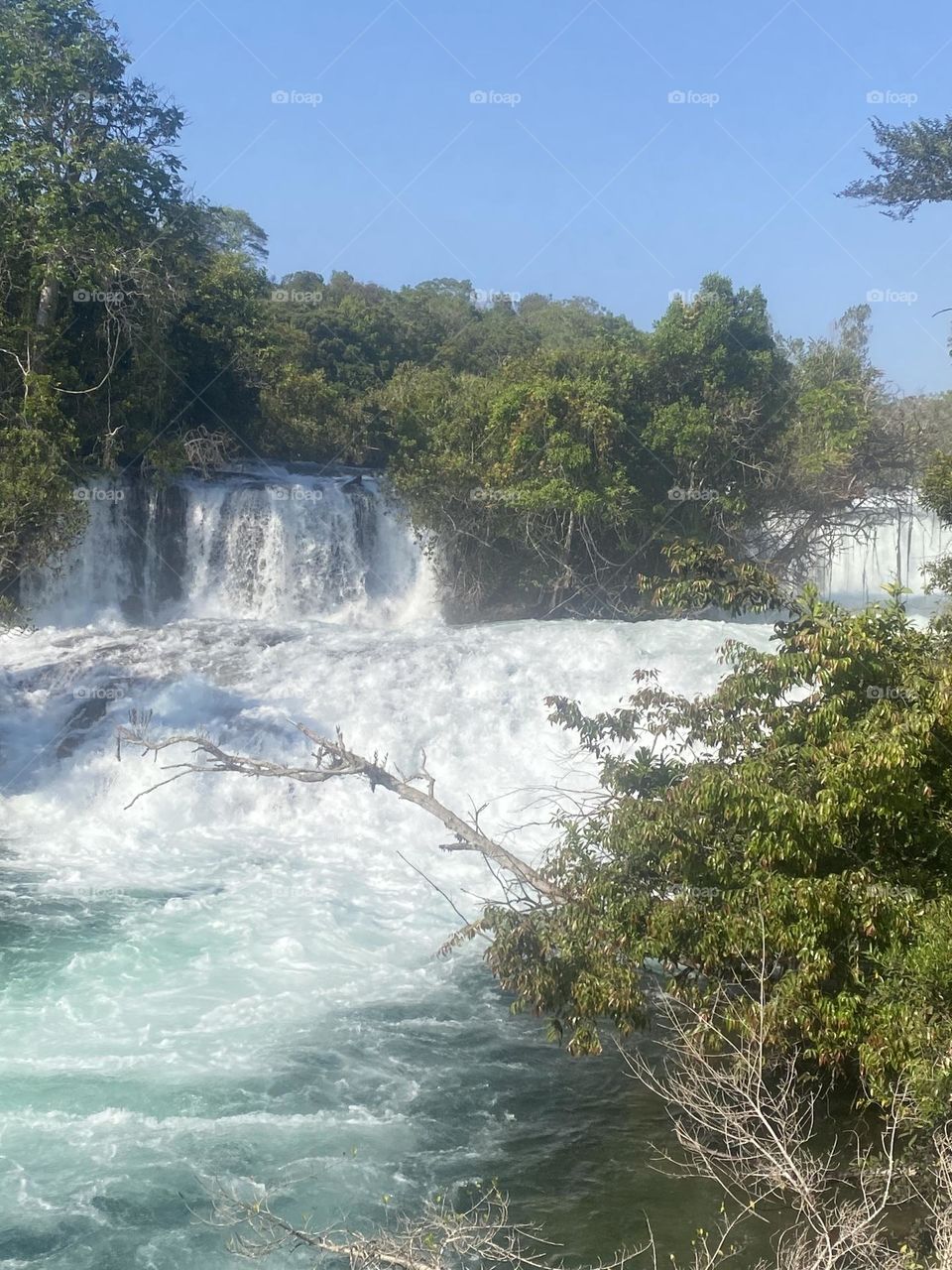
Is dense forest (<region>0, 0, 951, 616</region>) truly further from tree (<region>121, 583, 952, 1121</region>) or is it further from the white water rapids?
tree (<region>121, 583, 952, 1121</region>)

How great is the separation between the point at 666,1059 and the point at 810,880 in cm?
225

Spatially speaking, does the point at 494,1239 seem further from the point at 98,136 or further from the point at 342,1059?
the point at 98,136

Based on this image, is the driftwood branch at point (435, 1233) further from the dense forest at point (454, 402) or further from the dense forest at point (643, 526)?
the dense forest at point (454, 402)

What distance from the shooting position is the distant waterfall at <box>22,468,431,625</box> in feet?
79.7

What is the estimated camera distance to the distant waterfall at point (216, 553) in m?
24.3

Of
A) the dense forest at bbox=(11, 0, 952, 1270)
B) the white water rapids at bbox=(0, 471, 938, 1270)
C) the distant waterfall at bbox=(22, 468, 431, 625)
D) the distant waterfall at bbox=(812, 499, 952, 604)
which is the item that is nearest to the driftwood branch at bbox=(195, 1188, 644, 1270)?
the white water rapids at bbox=(0, 471, 938, 1270)

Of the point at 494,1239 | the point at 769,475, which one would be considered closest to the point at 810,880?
the point at 494,1239

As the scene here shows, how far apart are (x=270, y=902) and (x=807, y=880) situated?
7677 millimetres

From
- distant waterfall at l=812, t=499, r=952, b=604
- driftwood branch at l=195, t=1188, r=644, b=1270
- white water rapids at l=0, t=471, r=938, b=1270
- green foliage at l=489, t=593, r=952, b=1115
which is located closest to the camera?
driftwood branch at l=195, t=1188, r=644, b=1270

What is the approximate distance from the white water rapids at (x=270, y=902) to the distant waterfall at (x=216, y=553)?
0.21 feet

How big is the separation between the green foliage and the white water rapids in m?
1.54

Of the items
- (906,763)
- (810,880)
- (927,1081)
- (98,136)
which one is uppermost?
(98,136)

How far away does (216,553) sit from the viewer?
24.8m

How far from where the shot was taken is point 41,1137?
26.9 ft
